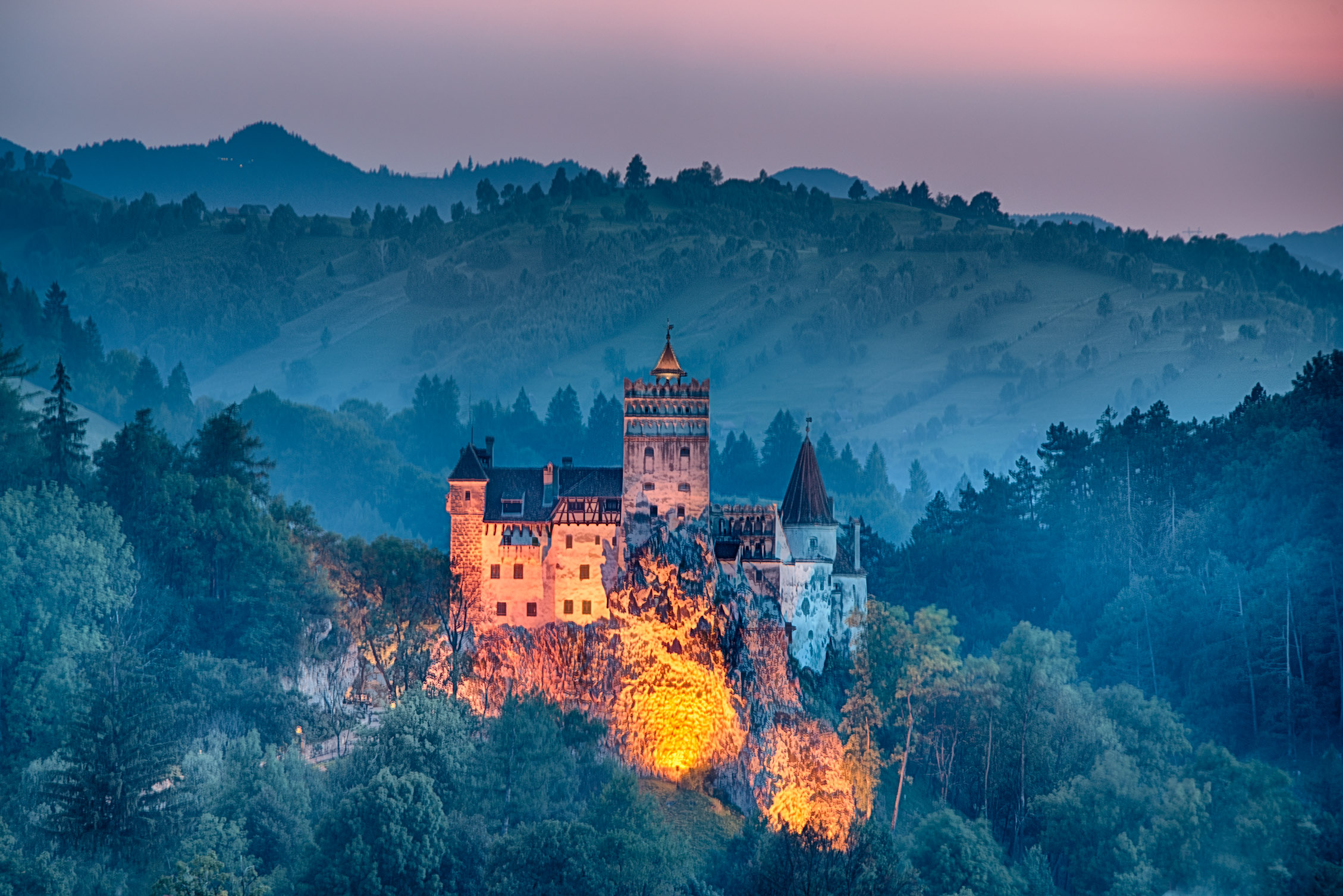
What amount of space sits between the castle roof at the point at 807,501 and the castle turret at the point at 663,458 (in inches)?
299

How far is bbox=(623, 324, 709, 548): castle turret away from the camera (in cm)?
7838

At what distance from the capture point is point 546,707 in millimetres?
77438

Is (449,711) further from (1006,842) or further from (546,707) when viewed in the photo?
(1006,842)

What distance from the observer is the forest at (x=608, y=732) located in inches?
2692

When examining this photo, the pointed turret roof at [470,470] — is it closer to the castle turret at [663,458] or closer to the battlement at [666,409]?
the castle turret at [663,458]

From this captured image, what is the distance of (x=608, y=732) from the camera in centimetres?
7756

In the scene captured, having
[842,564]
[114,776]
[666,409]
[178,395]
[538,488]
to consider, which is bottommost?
[114,776]

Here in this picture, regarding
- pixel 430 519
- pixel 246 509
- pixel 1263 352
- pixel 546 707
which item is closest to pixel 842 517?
pixel 430 519

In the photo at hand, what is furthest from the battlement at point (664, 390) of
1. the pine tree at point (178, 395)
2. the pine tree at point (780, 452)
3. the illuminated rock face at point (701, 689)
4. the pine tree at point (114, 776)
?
the pine tree at point (178, 395)

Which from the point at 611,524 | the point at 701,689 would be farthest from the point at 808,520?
the point at 701,689

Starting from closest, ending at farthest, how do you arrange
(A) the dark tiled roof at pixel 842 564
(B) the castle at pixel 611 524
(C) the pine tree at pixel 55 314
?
(B) the castle at pixel 611 524, (A) the dark tiled roof at pixel 842 564, (C) the pine tree at pixel 55 314

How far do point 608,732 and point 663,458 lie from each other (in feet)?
37.7

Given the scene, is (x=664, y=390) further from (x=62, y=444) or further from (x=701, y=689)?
(x=62, y=444)

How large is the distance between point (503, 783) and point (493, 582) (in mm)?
9818
